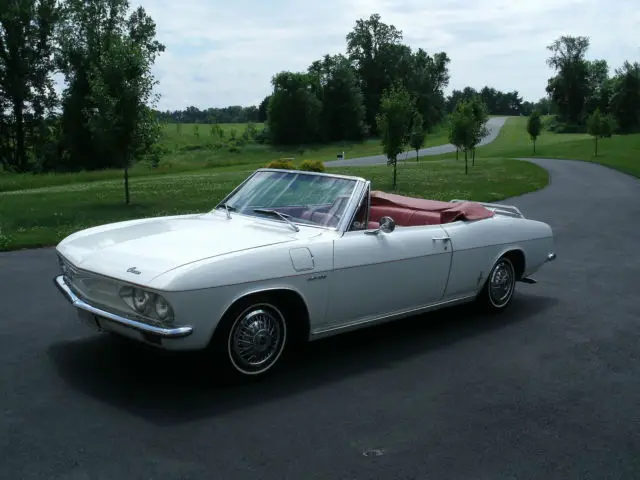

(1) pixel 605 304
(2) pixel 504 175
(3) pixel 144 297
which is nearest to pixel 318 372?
(3) pixel 144 297

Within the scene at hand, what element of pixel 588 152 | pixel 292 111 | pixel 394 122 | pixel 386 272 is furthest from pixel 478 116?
pixel 292 111

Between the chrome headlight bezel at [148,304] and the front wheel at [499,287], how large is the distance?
3.61 metres

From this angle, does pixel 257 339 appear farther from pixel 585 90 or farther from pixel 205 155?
→ pixel 585 90

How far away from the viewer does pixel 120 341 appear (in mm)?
5684

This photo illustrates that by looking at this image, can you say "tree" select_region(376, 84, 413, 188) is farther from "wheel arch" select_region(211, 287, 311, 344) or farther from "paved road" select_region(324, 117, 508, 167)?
"wheel arch" select_region(211, 287, 311, 344)

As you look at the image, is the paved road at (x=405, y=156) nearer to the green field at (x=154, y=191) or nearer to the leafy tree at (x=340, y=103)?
the green field at (x=154, y=191)

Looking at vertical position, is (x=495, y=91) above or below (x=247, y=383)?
above

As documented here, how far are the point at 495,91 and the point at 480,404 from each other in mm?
192093

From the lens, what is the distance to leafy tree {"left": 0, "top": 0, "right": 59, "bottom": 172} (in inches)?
2094

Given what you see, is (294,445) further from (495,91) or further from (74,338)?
(495,91)

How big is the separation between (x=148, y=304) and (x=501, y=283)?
156 inches

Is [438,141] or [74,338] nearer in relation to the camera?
[74,338]

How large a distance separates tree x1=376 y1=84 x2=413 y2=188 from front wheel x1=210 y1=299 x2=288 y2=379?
71.4 ft

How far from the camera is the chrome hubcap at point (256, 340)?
15.5ft
